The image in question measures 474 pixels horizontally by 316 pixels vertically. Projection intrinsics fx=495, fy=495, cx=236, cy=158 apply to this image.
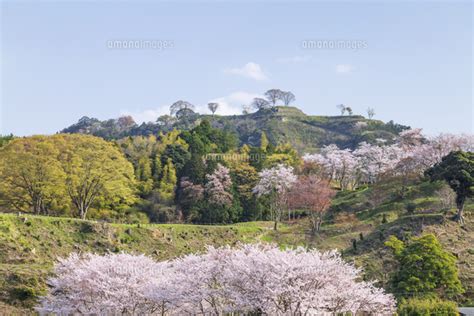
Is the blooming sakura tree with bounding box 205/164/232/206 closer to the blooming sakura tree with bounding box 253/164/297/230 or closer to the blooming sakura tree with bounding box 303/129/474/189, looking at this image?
the blooming sakura tree with bounding box 253/164/297/230

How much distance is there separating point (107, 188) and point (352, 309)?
1188 inches

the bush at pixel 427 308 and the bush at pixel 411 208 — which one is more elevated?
the bush at pixel 411 208

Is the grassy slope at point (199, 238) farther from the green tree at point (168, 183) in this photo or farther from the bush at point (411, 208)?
the green tree at point (168, 183)

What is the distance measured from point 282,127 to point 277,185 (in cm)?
7739

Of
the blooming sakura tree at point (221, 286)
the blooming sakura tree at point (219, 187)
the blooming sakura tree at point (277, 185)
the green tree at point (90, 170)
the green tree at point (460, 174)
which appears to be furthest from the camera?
the blooming sakura tree at point (219, 187)

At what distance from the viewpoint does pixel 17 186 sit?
43.9 metres

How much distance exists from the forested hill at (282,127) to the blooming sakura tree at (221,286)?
8888cm

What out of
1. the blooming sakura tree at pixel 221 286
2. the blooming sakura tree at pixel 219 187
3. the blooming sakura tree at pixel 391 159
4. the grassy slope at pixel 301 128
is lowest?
the blooming sakura tree at pixel 221 286

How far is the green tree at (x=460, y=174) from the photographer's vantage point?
3403 centimetres

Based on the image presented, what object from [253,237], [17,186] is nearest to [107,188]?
[17,186]

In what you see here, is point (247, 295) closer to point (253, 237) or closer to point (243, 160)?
point (253, 237)

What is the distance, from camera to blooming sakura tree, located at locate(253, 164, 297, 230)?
53250 millimetres

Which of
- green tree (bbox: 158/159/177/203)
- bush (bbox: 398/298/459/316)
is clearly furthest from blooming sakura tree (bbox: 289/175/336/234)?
bush (bbox: 398/298/459/316)

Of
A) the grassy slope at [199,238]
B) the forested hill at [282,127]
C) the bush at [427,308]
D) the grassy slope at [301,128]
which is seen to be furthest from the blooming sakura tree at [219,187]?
the forested hill at [282,127]
